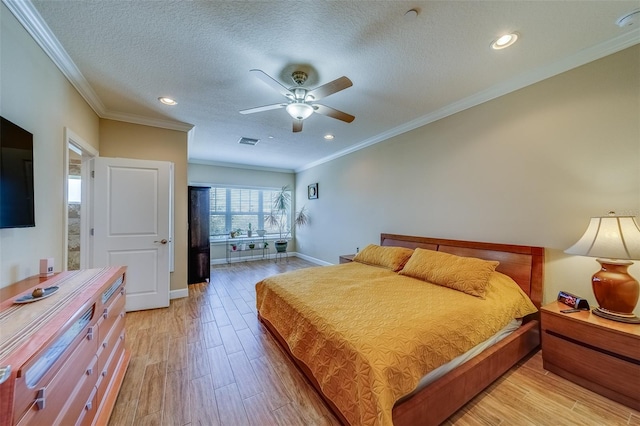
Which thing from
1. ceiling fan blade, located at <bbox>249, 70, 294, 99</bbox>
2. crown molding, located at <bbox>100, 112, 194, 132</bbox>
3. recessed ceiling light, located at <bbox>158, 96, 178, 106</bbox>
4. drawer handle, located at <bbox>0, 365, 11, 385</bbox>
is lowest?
drawer handle, located at <bbox>0, 365, 11, 385</bbox>

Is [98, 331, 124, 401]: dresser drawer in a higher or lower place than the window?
lower

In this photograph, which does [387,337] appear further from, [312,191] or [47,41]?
[312,191]

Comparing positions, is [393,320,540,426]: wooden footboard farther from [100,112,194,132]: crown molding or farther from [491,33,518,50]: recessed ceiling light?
[100,112,194,132]: crown molding

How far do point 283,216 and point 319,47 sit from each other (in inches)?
212

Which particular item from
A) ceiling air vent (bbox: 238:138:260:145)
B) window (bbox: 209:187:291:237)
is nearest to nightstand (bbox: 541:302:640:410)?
ceiling air vent (bbox: 238:138:260:145)

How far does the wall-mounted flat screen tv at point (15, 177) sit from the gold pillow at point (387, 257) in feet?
10.6

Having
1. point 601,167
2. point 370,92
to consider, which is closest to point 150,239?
point 370,92

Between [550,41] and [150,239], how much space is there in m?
4.57

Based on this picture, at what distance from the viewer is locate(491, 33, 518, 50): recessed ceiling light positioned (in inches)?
73.0

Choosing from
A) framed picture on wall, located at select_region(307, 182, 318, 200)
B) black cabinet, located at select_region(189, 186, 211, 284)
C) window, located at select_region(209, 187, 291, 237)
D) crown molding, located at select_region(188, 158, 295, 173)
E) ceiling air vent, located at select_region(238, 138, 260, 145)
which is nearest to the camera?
ceiling air vent, located at select_region(238, 138, 260, 145)

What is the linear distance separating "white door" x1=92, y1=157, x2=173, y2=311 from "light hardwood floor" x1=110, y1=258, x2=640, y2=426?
0.65m

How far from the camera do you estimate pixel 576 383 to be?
183cm

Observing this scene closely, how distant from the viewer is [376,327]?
1.54 meters

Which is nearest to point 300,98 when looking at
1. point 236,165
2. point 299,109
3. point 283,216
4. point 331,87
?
point 299,109
